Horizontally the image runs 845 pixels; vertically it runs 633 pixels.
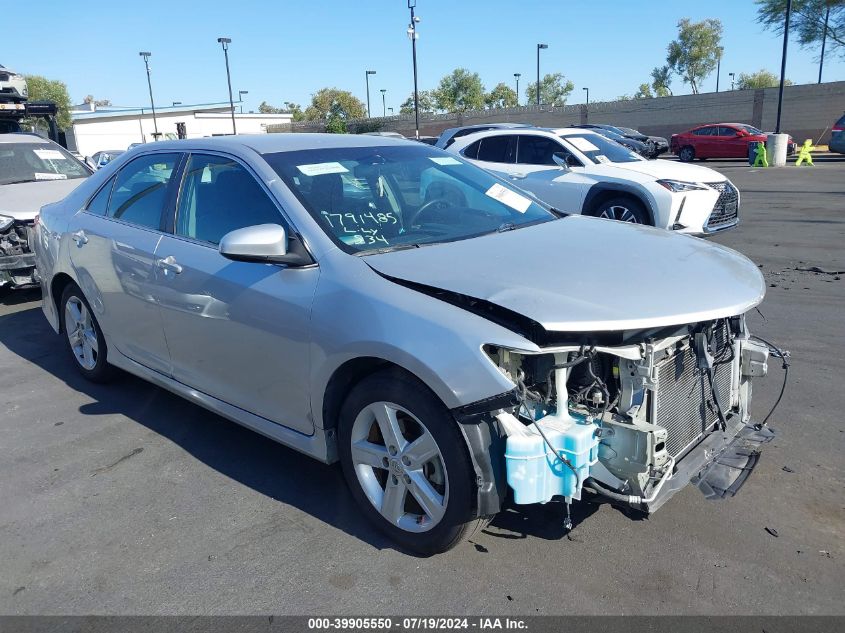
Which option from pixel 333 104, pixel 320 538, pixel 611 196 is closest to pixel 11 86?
pixel 611 196

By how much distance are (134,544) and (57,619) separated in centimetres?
52

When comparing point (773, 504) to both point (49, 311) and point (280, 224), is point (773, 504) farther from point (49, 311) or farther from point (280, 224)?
point (49, 311)

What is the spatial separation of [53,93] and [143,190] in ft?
246

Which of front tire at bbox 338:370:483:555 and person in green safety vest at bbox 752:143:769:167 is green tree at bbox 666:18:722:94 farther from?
front tire at bbox 338:370:483:555

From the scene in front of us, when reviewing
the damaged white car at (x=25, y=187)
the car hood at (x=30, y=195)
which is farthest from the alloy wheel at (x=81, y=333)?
the car hood at (x=30, y=195)

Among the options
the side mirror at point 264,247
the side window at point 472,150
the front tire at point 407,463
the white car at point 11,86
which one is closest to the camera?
the front tire at point 407,463

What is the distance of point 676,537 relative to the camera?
314 centimetres

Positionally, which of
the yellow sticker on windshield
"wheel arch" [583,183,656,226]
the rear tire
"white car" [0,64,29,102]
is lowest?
the rear tire

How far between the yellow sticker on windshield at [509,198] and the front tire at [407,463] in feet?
5.36

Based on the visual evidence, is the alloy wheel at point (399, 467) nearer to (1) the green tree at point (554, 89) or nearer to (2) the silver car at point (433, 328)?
(2) the silver car at point (433, 328)

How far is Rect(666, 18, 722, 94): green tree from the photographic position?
78.8 meters

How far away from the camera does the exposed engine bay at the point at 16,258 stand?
748 cm

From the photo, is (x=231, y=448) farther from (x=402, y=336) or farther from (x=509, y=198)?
(x=509, y=198)

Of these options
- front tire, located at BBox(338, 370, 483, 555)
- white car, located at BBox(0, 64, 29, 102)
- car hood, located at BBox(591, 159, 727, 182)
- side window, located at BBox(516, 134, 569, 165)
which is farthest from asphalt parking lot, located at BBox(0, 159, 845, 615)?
white car, located at BBox(0, 64, 29, 102)
